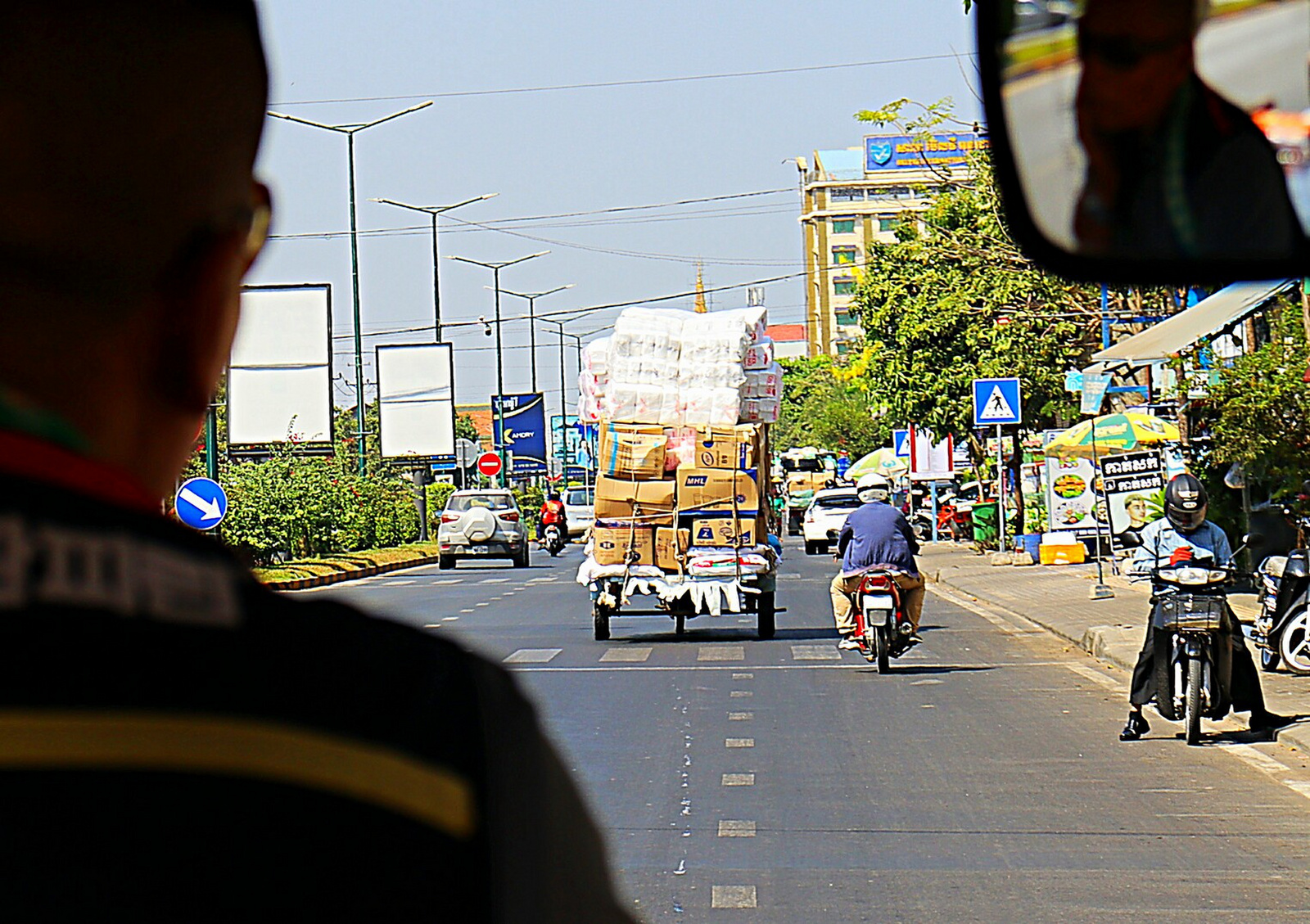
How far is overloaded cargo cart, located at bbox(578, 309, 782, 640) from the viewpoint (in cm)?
1866

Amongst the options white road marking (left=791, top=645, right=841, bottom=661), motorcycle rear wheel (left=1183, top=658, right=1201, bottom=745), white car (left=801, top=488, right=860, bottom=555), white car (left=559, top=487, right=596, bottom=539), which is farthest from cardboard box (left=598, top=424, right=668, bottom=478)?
white car (left=559, top=487, right=596, bottom=539)

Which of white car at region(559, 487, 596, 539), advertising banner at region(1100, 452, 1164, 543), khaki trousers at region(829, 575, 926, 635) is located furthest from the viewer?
white car at region(559, 487, 596, 539)

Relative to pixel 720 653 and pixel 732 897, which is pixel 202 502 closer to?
pixel 720 653

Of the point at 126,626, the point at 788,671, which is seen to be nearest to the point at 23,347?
the point at 126,626

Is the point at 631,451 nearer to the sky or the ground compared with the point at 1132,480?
nearer to the sky

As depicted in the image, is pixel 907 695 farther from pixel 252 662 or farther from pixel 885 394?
pixel 885 394

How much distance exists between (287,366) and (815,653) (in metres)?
20.4

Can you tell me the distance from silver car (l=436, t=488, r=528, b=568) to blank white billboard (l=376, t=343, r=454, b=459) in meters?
8.26

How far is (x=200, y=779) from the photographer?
3.56 feet

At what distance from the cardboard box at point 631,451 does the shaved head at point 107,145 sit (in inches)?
685

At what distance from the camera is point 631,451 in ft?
61.5

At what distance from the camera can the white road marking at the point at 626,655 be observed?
17594 millimetres

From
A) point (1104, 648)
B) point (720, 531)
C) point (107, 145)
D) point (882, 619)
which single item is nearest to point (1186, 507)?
point (882, 619)

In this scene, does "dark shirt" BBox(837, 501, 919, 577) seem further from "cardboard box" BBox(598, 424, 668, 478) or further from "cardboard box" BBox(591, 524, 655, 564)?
"cardboard box" BBox(591, 524, 655, 564)
